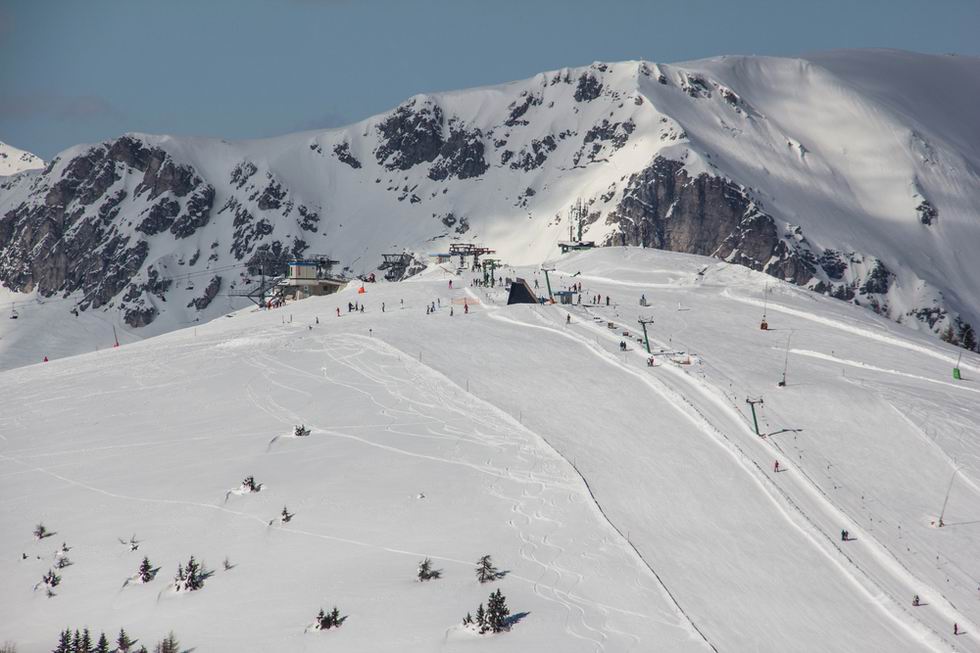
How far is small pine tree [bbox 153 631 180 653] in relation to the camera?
2792 cm

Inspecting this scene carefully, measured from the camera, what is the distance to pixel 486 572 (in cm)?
3212

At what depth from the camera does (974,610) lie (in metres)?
37.3

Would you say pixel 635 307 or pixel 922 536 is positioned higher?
pixel 635 307

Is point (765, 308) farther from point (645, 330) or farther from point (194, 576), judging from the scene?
point (194, 576)

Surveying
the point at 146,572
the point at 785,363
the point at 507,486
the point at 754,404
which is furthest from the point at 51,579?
the point at 785,363

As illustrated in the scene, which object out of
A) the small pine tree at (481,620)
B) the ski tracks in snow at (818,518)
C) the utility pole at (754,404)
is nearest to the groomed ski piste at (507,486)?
the ski tracks in snow at (818,518)

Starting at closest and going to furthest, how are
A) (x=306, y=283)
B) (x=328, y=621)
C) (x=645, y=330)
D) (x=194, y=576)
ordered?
(x=328, y=621), (x=194, y=576), (x=645, y=330), (x=306, y=283)

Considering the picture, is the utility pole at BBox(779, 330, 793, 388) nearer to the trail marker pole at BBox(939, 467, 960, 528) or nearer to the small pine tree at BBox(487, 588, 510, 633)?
the trail marker pole at BBox(939, 467, 960, 528)

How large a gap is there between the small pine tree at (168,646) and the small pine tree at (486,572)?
25.8 ft

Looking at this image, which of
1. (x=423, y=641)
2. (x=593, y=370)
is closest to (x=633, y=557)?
(x=423, y=641)

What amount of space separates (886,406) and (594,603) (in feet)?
92.4

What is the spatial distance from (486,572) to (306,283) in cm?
7842

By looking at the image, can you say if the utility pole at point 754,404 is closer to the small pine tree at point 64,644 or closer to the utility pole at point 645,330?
the utility pole at point 645,330

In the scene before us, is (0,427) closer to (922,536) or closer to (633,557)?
(633,557)
